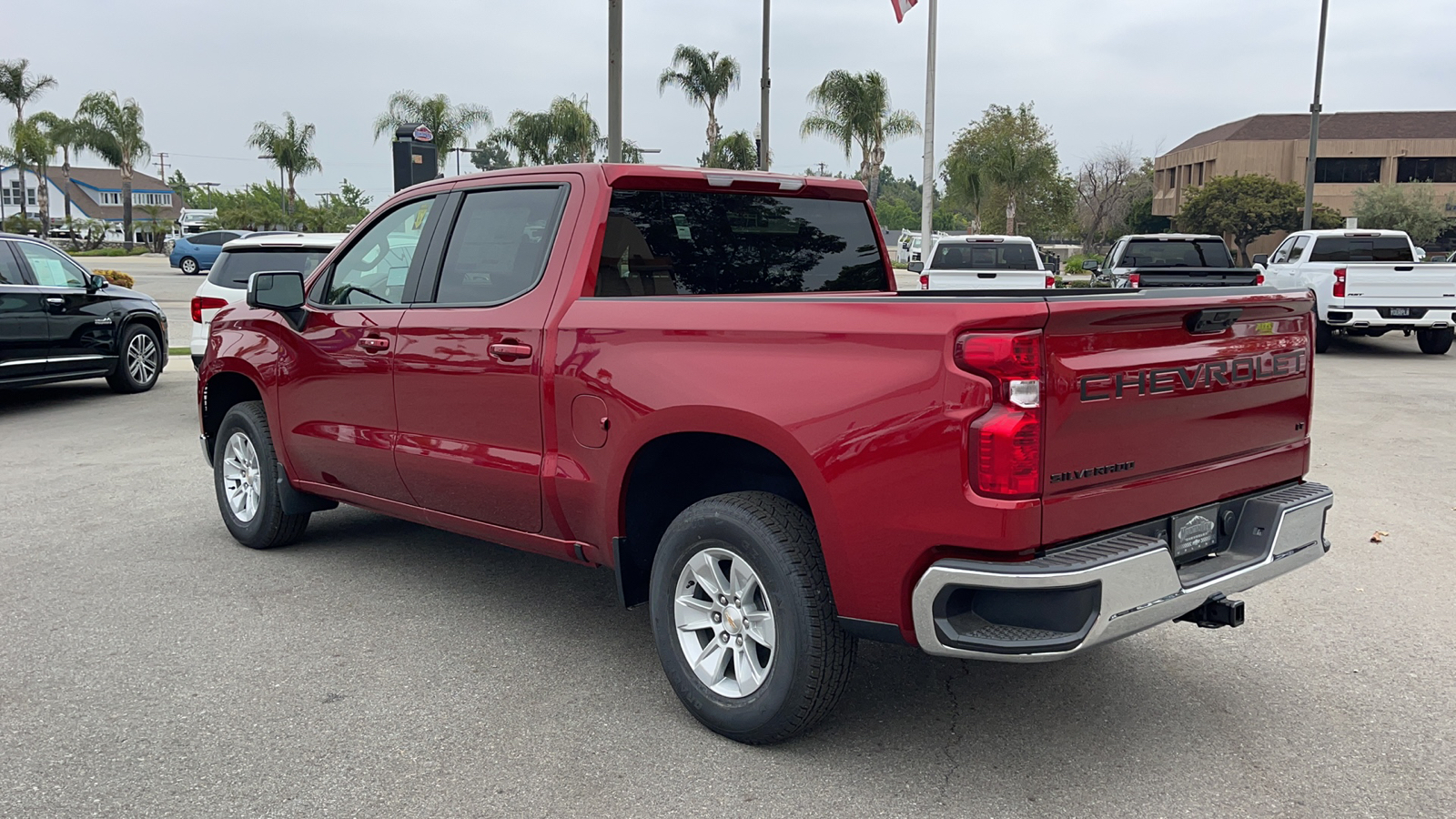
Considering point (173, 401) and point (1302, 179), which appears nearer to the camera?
point (173, 401)

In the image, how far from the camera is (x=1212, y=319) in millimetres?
3586

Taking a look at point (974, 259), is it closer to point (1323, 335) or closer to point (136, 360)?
point (1323, 335)

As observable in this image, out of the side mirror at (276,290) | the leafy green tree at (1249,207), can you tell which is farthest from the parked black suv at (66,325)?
the leafy green tree at (1249,207)

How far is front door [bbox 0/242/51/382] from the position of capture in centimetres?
1091

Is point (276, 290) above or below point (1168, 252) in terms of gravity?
below

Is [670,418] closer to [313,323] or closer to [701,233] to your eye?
[701,233]

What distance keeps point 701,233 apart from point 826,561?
177 centimetres

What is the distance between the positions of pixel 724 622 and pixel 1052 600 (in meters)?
1.14

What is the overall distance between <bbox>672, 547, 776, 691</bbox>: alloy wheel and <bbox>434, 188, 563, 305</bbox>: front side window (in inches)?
53.8

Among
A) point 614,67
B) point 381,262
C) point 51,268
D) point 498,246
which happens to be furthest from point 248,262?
point 498,246

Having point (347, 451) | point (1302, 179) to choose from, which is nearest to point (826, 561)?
point (347, 451)

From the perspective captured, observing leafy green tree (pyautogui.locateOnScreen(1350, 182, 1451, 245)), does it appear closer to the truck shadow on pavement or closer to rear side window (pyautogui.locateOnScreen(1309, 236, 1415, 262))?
rear side window (pyautogui.locateOnScreen(1309, 236, 1415, 262))

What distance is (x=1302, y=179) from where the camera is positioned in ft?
238

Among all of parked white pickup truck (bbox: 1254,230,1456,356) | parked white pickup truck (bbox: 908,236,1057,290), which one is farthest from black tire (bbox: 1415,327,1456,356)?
parked white pickup truck (bbox: 908,236,1057,290)
